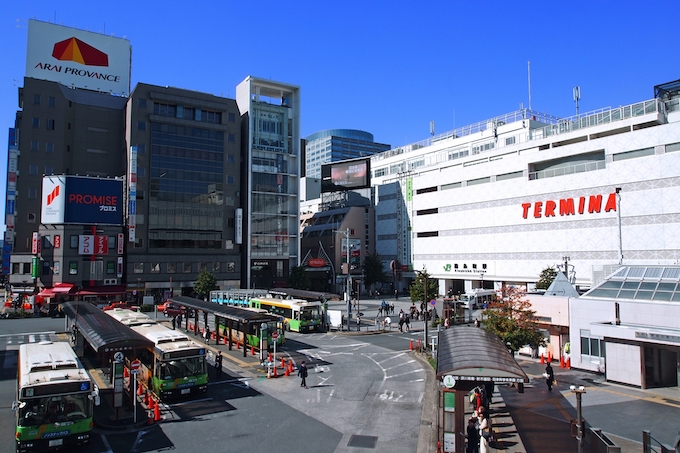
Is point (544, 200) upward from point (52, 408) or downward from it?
upward

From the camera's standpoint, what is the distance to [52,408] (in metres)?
15.8

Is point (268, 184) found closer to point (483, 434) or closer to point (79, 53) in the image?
point (79, 53)

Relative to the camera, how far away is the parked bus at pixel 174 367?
21578 mm

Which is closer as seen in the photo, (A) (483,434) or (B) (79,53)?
(A) (483,434)

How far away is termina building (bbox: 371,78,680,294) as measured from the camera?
2130 inches

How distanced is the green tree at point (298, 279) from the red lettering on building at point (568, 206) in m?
35.4

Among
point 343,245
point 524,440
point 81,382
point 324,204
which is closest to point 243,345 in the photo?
point 81,382

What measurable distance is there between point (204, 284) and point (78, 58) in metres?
40.8

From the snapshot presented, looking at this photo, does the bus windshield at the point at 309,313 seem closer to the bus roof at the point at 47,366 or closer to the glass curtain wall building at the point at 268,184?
the bus roof at the point at 47,366

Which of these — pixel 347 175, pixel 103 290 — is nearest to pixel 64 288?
pixel 103 290

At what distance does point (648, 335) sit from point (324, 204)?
8428cm

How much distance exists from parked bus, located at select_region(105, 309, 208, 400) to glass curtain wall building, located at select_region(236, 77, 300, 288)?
54.2m

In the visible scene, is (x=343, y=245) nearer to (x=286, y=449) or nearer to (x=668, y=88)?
(x=668, y=88)

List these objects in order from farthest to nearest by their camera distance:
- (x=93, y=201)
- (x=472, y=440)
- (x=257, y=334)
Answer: (x=93, y=201)
(x=257, y=334)
(x=472, y=440)
